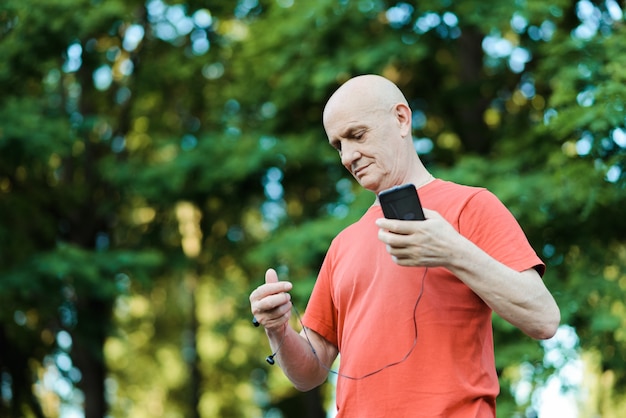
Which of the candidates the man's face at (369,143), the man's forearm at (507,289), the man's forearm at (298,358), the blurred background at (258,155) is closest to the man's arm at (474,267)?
the man's forearm at (507,289)

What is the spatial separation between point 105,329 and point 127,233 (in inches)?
73.0

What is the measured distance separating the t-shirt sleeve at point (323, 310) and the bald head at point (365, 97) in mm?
431

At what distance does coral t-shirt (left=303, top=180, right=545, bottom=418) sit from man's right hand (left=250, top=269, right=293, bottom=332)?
174mm

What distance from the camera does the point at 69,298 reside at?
10273 millimetres

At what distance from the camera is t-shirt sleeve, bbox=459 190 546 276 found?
2.02m

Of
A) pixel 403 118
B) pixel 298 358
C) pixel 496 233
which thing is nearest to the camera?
pixel 496 233

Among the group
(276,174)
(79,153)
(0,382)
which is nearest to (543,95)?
(276,174)

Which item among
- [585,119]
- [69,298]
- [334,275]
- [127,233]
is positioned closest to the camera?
[334,275]

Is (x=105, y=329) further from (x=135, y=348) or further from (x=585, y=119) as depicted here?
(x=585, y=119)

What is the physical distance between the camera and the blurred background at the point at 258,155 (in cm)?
748

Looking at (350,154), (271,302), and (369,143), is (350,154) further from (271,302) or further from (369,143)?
(271,302)

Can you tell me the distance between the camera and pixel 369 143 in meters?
2.27

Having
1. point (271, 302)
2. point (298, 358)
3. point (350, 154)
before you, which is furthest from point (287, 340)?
point (350, 154)

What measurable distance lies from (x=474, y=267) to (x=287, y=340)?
0.65 metres
